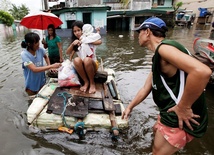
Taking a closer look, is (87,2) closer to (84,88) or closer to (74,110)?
(84,88)

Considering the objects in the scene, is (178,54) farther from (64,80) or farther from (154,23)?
(64,80)

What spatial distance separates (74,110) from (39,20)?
357 cm

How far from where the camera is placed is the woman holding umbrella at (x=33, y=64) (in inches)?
138

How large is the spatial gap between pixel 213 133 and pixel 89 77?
283cm

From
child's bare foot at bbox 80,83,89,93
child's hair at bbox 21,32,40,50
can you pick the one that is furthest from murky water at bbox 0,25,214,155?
child's hair at bbox 21,32,40,50

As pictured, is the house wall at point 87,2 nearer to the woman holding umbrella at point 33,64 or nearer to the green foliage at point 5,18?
the green foliage at point 5,18

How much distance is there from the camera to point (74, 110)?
3.09m

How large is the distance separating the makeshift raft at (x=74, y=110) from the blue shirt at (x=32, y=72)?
1.47 ft

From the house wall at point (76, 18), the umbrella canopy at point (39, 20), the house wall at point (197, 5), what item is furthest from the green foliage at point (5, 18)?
the house wall at point (197, 5)

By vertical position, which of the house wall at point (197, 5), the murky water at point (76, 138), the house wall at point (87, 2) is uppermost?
the house wall at point (197, 5)

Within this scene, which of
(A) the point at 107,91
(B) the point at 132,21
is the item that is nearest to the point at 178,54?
(A) the point at 107,91

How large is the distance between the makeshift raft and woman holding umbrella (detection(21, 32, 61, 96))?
0.46 meters

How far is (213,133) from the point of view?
3.45 metres

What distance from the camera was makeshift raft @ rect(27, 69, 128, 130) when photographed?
298cm
